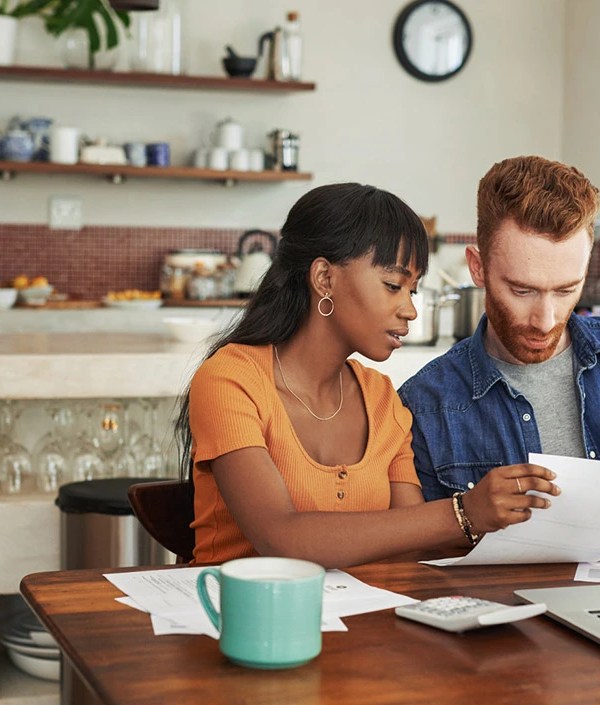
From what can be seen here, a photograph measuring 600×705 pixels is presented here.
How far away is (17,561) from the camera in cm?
266

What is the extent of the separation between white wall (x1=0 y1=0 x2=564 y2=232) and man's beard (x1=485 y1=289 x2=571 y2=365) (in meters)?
3.98

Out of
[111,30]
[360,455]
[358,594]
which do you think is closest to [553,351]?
[360,455]

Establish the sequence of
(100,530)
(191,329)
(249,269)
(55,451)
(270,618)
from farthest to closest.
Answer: (249,269)
(191,329)
(55,451)
(100,530)
(270,618)

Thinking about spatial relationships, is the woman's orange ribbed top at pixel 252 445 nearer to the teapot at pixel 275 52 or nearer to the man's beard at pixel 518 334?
the man's beard at pixel 518 334

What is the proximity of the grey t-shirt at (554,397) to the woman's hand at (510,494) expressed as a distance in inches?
18.3

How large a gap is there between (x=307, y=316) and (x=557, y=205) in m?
0.41

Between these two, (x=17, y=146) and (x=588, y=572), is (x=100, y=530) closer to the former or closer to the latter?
(x=588, y=572)

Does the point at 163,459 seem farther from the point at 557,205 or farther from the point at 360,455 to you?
the point at 557,205

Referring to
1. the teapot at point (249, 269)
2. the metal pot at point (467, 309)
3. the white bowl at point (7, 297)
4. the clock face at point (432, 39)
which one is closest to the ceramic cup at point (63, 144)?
the white bowl at point (7, 297)

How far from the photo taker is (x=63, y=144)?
520 cm

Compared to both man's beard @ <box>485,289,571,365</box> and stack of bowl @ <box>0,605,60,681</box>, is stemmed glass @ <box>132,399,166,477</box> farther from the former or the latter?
man's beard @ <box>485,289,571,365</box>

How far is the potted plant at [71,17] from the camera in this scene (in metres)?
5.09

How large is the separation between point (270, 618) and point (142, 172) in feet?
14.7

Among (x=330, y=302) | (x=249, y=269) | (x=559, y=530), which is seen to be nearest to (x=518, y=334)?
(x=330, y=302)
